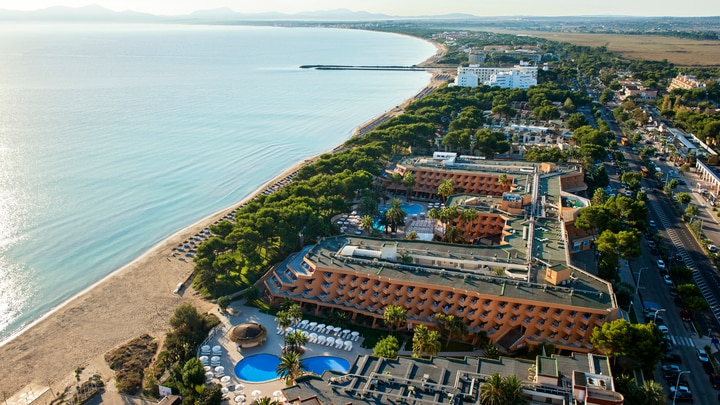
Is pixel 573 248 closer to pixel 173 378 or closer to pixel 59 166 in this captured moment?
pixel 173 378

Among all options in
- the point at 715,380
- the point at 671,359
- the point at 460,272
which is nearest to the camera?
the point at 715,380

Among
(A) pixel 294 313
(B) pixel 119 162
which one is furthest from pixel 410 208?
(B) pixel 119 162

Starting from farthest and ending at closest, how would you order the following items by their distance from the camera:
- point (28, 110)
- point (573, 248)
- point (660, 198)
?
point (28, 110) < point (660, 198) < point (573, 248)

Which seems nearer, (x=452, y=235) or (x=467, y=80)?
(x=452, y=235)

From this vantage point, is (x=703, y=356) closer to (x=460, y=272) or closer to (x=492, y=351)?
(x=492, y=351)

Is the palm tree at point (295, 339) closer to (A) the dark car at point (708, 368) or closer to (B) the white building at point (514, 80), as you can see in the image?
(A) the dark car at point (708, 368)

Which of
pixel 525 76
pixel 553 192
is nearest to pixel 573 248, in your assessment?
pixel 553 192
